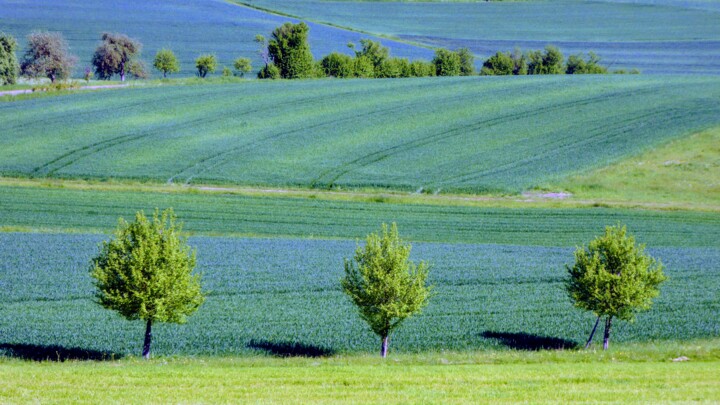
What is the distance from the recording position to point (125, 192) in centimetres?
5422

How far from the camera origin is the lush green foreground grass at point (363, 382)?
19.8 metres

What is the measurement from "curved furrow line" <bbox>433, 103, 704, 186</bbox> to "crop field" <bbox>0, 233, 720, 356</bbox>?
17.1 meters

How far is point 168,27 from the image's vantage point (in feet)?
397

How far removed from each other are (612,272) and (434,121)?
4428cm

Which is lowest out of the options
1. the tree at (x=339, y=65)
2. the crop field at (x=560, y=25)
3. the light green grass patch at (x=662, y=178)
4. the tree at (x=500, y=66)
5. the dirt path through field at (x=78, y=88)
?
the light green grass patch at (x=662, y=178)

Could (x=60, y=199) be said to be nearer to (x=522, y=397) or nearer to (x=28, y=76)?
(x=522, y=397)

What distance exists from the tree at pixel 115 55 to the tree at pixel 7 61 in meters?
9.34

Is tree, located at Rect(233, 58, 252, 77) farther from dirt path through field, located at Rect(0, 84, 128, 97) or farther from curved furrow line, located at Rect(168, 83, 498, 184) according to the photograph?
curved furrow line, located at Rect(168, 83, 498, 184)

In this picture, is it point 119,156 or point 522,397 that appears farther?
point 119,156

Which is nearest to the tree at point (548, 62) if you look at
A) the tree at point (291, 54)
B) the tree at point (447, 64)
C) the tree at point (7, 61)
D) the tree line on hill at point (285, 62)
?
the tree line on hill at point (285, 62)

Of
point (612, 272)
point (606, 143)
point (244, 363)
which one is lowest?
point (244, 363)

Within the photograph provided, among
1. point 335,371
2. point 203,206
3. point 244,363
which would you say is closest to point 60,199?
point 203,206

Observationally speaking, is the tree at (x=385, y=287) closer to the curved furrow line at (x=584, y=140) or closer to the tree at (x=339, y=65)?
the curved furrow line at (x=584, y=140)

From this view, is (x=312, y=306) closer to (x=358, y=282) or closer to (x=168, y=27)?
(x=358, y=282)
